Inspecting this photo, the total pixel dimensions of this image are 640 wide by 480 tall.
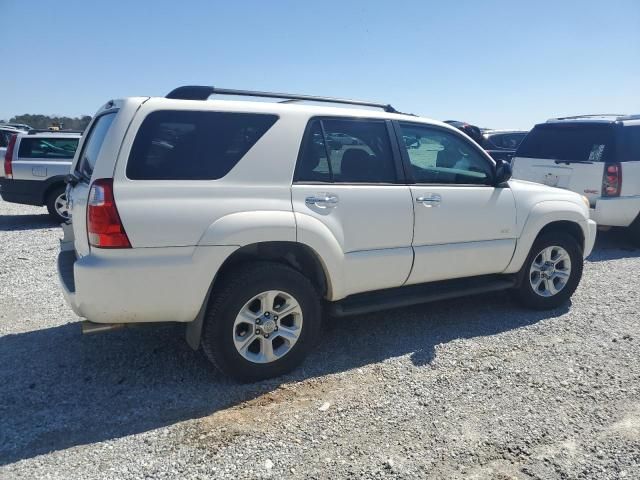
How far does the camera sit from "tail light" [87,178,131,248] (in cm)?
295

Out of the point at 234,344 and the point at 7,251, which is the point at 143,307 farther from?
the point at 7,251

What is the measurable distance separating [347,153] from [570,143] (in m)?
5.22

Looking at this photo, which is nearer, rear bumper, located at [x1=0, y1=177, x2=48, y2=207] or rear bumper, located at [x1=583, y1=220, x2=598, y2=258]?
rear bumper, located at [x1=583, y1=220, x2=598, y2=258]

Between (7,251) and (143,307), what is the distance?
5.29 m

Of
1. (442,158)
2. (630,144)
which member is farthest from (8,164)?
(630,144)

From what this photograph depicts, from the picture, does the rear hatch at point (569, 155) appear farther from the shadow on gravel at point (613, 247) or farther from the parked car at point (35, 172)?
the parked car at point (35, 172)

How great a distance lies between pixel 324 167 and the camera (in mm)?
3658

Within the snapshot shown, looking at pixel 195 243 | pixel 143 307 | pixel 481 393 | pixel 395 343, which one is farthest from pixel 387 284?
pixel 143 307

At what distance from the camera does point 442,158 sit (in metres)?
4.31

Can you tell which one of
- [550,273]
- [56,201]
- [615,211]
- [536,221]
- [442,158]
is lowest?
[550,273]

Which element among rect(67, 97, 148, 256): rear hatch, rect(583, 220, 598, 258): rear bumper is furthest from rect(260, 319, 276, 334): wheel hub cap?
rect(583, 220, 598, 258): rear bumper

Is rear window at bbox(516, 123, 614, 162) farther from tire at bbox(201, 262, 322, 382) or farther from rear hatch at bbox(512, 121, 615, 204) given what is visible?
tire at bbox(201, 262, 322, 382)

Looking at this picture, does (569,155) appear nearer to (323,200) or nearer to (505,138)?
(323,200)

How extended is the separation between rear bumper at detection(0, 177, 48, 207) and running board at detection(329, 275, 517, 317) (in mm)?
7458
